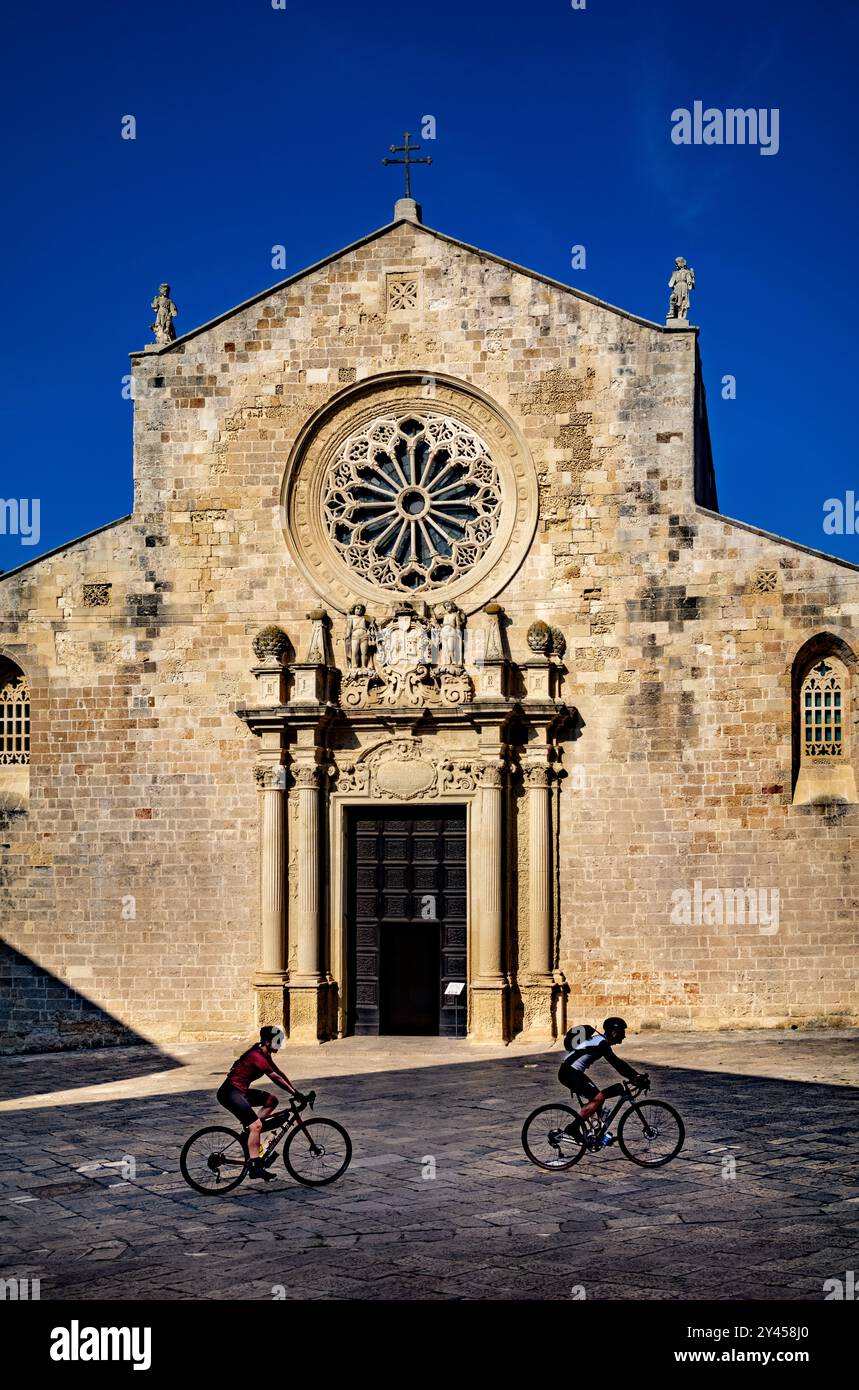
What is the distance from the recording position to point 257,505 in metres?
22.4

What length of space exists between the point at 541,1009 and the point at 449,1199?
9097mm

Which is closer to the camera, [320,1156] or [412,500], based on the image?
[320,1156]

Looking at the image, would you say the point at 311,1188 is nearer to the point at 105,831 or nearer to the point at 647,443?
the point at 105,831

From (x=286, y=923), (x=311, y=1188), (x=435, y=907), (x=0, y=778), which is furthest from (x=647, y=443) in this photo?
(x=311, y=1188)

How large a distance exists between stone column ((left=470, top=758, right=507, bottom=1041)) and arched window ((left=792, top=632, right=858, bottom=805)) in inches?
172

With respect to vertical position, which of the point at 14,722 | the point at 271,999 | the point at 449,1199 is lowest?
the point at 449,1199

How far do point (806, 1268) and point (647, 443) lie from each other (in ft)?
47.1

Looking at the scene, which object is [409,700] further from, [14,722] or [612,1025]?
[612,1025]

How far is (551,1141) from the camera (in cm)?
1262

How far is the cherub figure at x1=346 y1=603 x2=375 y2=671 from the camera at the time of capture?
21781 mm

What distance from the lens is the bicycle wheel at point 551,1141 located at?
12.6 m

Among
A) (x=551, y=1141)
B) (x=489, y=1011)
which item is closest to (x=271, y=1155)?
(x=551, y=1141)

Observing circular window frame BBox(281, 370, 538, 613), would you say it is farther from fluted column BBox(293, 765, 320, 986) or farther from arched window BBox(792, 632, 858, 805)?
arched window BBox(792, 632, 858, 805)

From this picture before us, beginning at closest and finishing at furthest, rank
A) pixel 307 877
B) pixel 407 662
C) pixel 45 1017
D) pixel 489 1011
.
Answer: pixel 489 1011 < pixel 307 877 < pixel 407 662 < pixel 45 1017
